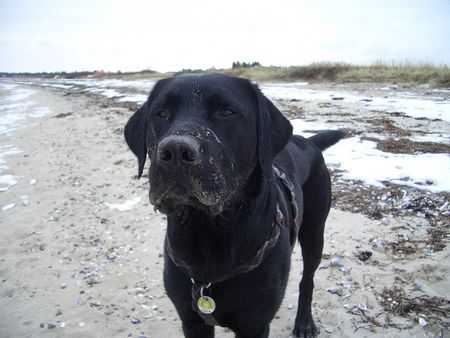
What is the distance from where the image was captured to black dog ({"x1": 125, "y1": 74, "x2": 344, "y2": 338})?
2.11m

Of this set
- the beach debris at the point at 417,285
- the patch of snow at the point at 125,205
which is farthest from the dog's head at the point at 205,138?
the patch of snow at the point at 125,205

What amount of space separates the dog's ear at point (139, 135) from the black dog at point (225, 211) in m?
0.08

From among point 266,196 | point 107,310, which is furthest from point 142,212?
point 266,196

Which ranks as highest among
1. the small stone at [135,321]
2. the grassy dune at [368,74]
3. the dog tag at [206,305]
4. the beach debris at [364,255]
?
the grassy dune at [368,74]

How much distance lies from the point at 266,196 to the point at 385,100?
11704 millimetres

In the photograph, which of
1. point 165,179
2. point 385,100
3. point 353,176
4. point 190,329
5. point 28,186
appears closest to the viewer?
point 165,179

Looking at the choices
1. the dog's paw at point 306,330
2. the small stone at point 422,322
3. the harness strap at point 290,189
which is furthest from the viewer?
the dog's paw at point 306,330

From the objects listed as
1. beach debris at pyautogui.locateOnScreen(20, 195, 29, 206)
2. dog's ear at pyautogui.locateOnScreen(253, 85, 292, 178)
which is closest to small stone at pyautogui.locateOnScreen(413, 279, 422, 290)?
dog's ear at pyautogui.locateOnScreen(253, 85, 292, 178)

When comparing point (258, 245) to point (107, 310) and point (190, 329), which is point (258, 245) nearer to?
point (190, 329)

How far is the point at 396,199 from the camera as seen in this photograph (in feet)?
16.6

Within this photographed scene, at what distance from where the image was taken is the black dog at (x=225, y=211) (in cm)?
211

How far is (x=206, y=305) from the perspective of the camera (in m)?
2.30

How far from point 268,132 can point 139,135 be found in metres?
0.95

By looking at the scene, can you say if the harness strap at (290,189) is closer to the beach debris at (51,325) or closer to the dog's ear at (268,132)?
the dog's ear at (268,132)
